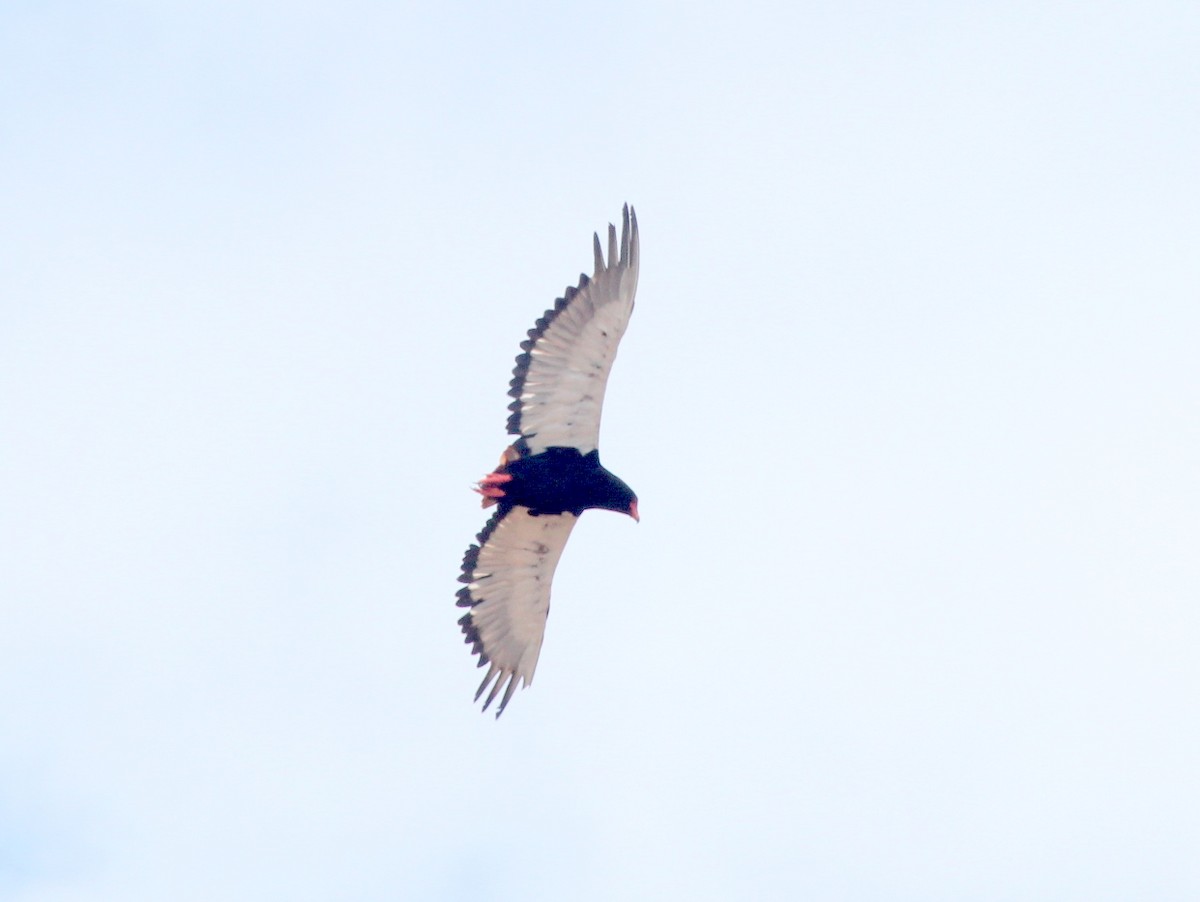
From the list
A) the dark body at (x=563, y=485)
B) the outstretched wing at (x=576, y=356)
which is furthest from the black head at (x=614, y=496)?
the outstretched wing at (x=576, y=356)

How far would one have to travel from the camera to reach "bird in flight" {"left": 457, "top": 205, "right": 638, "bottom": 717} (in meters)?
27.8

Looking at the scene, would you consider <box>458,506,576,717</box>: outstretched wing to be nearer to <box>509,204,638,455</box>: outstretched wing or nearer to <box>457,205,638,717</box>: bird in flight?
<box>457,205,638,717</box>: bird in flight

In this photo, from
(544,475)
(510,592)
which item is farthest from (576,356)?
(510,592)

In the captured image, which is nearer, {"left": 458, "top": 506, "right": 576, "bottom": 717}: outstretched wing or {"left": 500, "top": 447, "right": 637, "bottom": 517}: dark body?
{"left": 500, "top": 447, "right": 637, "bottom": 517}: dark body

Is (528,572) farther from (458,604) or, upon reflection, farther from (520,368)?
(520,368)

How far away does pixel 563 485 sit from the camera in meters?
28.7

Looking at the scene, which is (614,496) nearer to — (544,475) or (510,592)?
(544,475)

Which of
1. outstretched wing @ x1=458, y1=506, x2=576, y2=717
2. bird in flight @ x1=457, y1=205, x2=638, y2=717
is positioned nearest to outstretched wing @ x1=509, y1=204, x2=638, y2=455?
bird in flight @ x1=457, y1=205, x2=638, y2=717

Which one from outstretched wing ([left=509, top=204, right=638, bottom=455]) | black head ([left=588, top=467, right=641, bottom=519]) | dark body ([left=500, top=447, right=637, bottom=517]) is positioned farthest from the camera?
black head ([left=588, top=467, right=641, bottom=519])

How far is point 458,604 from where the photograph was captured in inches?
1173

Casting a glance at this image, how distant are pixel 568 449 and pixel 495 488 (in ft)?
3.93

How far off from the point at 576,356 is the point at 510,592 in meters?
3.94

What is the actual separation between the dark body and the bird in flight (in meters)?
0.01

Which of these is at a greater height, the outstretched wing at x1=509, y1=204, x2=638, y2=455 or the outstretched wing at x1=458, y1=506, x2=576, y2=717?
the outstretched wing at x1=509, y1=204, x2=638, y2=455
